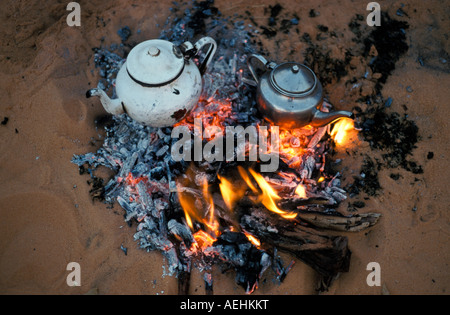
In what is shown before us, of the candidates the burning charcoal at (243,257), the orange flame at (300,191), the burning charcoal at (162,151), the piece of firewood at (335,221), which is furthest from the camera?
the burning charcoal at (162,151)

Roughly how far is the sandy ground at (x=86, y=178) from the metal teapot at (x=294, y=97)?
3.37 feet

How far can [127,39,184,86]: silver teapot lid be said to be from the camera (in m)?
2.72

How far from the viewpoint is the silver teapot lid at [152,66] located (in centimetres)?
272

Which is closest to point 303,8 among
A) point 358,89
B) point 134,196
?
point 358,89

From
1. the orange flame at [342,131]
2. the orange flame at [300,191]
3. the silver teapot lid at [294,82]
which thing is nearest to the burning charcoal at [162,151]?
the silver teapot lid at [294,82]

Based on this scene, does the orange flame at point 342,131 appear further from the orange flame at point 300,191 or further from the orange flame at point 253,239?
the orange flame at point 253,239

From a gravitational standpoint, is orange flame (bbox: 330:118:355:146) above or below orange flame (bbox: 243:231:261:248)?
above

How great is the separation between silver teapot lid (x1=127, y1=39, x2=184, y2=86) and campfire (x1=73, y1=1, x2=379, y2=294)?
785mm

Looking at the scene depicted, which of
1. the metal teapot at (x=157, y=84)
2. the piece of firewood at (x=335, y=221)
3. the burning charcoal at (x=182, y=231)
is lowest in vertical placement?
the burning charcoal at (x=182, y=231)

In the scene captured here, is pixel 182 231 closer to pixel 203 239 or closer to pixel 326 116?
pixel 203 239

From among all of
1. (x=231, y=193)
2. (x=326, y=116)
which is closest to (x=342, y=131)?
(x=326, y=116)

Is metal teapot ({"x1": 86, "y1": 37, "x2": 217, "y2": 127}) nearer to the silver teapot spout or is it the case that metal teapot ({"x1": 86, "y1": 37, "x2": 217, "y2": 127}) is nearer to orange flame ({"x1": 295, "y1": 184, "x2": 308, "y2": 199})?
the silver teapot spout

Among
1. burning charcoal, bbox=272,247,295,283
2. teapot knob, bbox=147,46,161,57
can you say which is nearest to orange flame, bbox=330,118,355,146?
burning charcoal, bbox=272,247,295,283
